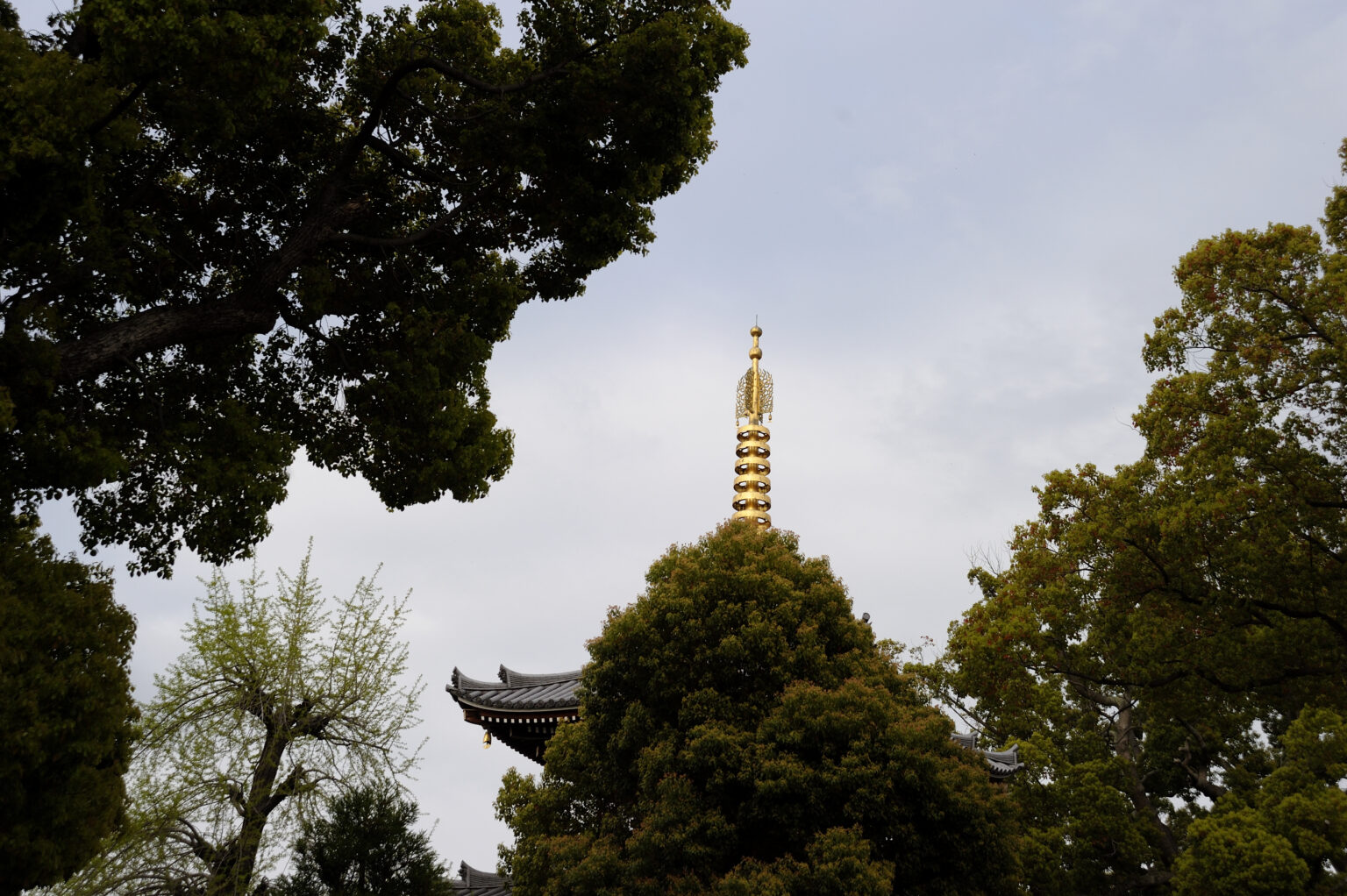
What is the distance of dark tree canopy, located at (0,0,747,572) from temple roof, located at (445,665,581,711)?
21.4 feet

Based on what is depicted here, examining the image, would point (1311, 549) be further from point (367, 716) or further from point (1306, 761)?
point (367, 716)

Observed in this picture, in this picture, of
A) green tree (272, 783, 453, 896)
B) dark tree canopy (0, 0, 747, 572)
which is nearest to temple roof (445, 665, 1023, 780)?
green tree (272, 783, 453, 896)

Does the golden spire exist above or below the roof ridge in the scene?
above

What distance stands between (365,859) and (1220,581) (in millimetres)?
9173

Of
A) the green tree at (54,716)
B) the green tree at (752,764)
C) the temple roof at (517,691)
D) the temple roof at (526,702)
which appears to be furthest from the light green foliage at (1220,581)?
the green tree at (54,716)

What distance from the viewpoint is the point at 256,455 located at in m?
7.72

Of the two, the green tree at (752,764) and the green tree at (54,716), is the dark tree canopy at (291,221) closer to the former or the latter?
the green tree at (54,716)

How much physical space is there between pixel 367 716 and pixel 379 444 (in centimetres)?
578

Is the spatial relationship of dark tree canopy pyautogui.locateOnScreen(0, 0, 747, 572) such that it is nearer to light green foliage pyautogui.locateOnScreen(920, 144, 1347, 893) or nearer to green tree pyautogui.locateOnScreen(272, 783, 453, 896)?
green tree pyautogui.locateOnScreen(272, 783, 453, 896)

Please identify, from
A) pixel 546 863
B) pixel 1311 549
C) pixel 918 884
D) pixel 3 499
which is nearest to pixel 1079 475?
pixel 1311 549

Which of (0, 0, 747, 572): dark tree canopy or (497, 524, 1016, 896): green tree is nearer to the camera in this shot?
(0, 0, 747, 572): dark tree canopy

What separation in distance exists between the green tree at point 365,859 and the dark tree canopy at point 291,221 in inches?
131

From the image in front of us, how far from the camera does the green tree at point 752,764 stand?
9.46m

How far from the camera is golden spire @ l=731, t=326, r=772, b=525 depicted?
19.9 metres
